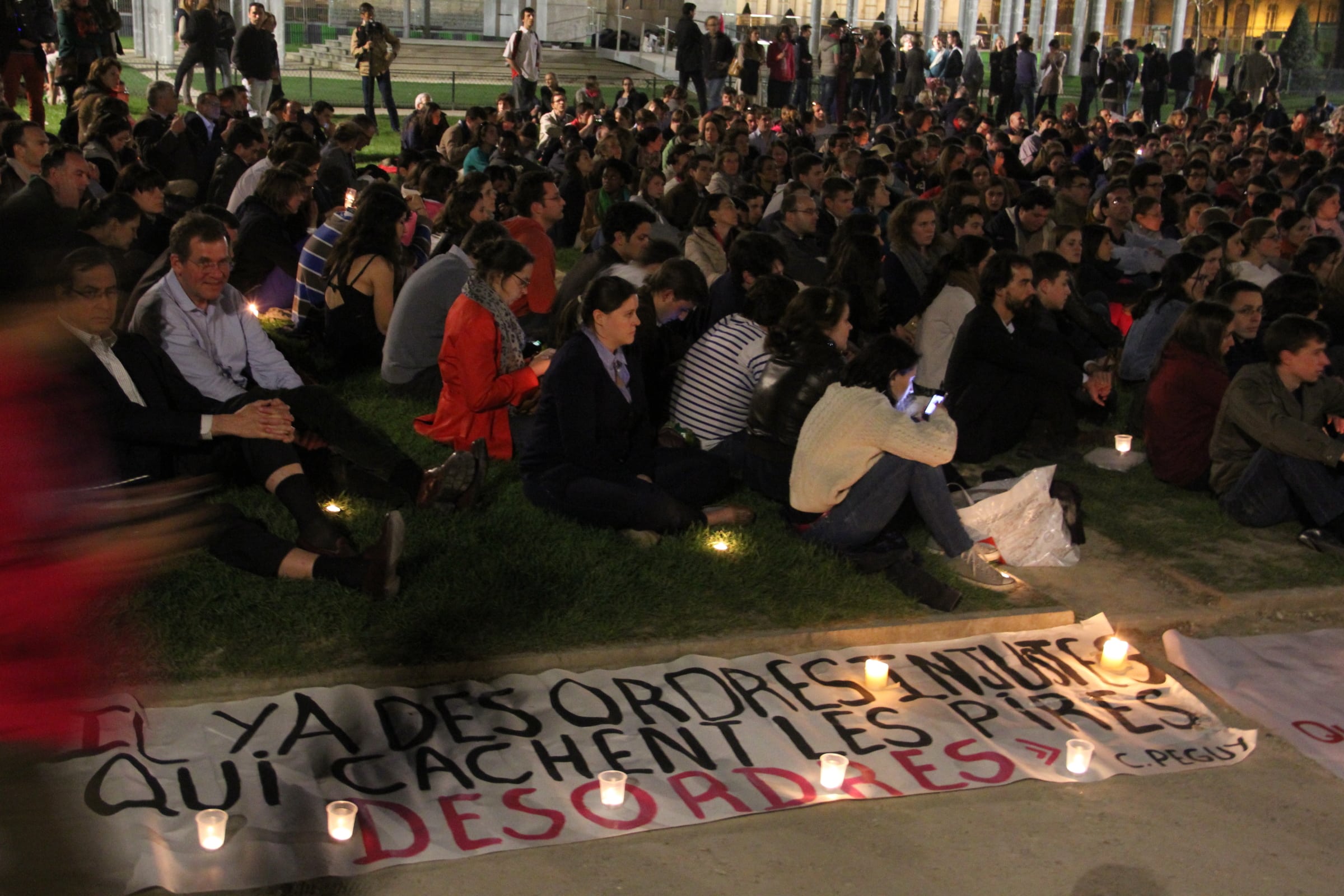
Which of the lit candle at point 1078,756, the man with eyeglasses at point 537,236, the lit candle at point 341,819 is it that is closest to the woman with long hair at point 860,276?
the man with eyeglasses at point 537,236

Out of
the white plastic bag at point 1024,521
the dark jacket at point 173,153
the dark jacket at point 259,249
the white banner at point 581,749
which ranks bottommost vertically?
the white banner at point 581,749

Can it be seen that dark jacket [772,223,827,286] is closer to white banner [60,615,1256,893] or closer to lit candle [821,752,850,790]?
white banner [60,615,1256,893]

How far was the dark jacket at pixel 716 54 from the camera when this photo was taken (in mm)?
26062

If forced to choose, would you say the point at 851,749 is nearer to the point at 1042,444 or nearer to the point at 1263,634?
the point at 1263,634

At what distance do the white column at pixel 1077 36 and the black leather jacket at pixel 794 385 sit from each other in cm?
4979

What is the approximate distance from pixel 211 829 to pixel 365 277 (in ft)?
15.9

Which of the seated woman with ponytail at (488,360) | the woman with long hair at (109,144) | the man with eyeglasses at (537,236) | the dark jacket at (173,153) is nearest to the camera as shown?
the seated woman with ponytail at (488,360)

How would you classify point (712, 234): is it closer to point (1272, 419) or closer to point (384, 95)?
point (1272, 419)

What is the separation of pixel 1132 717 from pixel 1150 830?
931mm

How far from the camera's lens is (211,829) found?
14.4 ft

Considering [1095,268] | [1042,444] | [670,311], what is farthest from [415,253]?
[1095,268]

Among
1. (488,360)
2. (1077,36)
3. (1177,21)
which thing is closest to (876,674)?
(488,360)

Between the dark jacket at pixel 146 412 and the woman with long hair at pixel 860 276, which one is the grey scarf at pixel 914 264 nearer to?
the woman with long hair at pixel 860 276

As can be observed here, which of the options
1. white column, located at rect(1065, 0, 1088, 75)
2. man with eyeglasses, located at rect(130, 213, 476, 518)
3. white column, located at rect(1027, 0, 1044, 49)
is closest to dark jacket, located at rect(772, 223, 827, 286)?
man with eyeglasses, located at rect(130, 213, 476, 518)
